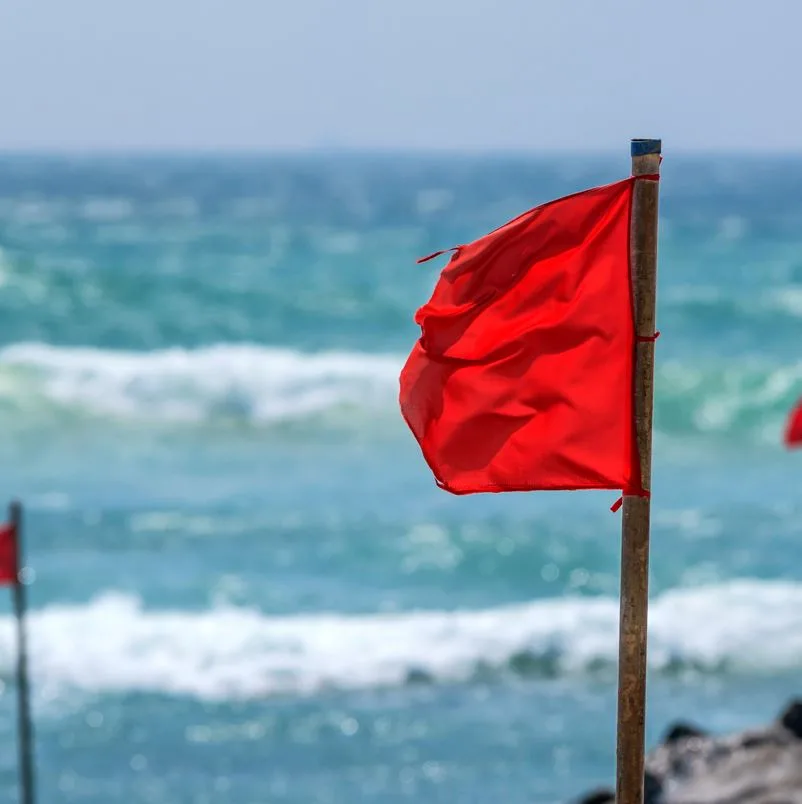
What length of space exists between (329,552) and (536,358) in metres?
16.0

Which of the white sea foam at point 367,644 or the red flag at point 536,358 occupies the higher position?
the red flag at point 536,358

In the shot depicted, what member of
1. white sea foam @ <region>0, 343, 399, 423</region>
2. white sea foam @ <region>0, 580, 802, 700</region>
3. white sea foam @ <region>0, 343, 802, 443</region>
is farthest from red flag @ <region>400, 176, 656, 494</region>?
white sea foam @ <region>0, 343, 399, 423</region>

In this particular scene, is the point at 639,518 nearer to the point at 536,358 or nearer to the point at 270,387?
the point at 536,358

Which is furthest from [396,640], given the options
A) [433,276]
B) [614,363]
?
[433,276]

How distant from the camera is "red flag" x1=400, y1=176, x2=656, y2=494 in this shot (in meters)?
6.08

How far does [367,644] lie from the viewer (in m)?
17.8

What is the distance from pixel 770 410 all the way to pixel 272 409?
922 centimetres

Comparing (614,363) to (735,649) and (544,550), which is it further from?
(544,550)

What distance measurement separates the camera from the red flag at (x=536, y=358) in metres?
6.08

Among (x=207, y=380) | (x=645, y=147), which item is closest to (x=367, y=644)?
(x=645, y=147)

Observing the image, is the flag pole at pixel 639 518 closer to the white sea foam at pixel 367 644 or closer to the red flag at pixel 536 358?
the red flag at pixel 536 358

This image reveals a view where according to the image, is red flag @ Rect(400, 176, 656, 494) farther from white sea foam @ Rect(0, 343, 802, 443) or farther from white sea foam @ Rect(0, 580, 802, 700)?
white sea foam @ Rect(0, 343, 802, 443)

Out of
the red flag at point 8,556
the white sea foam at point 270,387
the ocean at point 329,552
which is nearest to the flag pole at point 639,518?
the red flag at point 8,556

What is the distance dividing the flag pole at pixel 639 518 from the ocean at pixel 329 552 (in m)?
7.39
